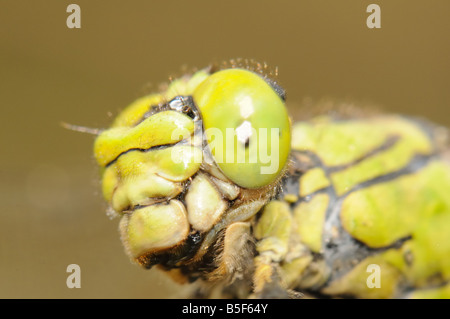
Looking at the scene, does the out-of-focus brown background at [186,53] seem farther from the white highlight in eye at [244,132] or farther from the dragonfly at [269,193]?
the white highlight in eye at [244,132]

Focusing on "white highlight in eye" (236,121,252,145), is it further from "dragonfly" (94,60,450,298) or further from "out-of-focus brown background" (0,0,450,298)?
"out-of-focus brown background" (0,0,450,298)

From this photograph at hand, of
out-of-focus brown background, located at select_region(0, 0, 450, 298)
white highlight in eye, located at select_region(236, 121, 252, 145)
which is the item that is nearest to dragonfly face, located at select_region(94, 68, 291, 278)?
white highlight in eye, located at select_region(236, 121, 252, 145)

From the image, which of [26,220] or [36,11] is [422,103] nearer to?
[36,11]

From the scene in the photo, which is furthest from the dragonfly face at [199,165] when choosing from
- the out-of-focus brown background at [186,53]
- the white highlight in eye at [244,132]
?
the out-of-focus brown background at [186,53]

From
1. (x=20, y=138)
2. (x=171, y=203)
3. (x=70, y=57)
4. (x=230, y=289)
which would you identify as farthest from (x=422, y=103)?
(x=171, y=203)

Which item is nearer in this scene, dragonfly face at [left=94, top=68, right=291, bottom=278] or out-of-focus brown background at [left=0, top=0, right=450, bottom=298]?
dragonfly face at [left=94, top=68, right=291, bottom=278]

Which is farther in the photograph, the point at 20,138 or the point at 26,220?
the point at 20,138

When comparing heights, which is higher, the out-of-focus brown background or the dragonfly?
the out-of-focus brown background
